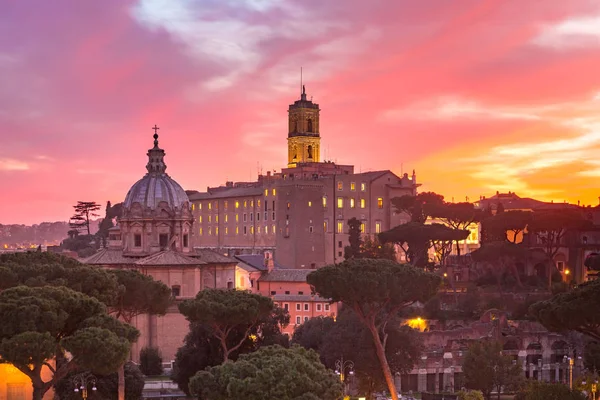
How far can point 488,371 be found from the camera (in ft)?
161

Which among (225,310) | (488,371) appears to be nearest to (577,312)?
(225,310)

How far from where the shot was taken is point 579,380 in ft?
142

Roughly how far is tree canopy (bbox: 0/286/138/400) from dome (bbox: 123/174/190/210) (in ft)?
95.2

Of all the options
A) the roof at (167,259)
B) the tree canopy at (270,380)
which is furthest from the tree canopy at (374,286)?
the roof at (167,259)

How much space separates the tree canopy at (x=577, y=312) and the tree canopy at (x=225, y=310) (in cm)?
1215

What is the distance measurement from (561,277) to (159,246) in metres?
30.9

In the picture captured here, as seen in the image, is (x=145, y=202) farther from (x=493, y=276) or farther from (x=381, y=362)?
(x=493, y=276)

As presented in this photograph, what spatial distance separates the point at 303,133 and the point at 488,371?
6772 cm

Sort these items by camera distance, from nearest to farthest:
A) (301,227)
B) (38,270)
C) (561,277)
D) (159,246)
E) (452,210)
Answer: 1. (38,270)
2. (159,246)
3. (561,277)
4. (452,210)
5. (301,227)

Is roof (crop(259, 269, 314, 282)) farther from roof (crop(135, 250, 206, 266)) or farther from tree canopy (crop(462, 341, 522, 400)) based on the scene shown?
tree canopy (crop(462, 341, 522, 400))

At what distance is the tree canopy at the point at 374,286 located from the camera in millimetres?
40656

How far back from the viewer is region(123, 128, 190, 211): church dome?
193 ft

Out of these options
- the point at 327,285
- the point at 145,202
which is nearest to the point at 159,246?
the point at 145,202

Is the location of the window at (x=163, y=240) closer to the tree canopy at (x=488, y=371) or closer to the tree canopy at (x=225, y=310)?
the tree canopy at (x=225, y=310)
